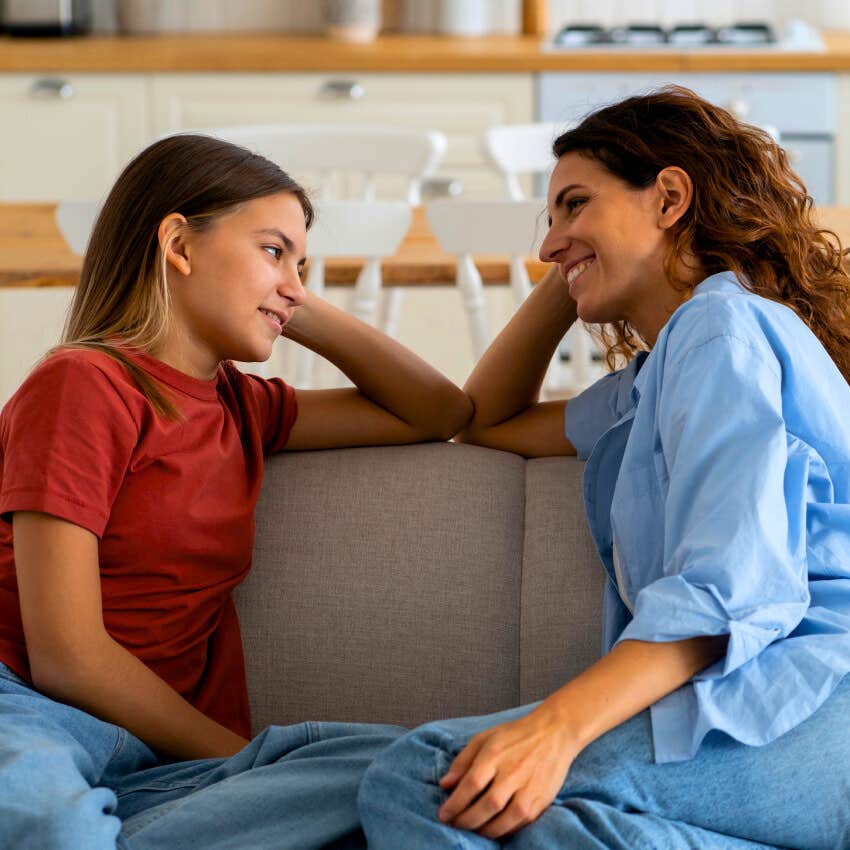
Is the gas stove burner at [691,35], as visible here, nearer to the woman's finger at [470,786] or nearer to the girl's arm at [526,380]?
the girl's arm at [526,380]

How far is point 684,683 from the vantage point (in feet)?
4.17

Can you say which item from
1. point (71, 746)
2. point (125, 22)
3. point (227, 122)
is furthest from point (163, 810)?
point (125, 22)

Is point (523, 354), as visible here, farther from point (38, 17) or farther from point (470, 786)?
point (38, 17)

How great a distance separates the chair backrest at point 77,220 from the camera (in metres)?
2.49

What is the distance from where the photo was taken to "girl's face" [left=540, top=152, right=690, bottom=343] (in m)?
1.63

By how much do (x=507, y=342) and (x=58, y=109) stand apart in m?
2.70

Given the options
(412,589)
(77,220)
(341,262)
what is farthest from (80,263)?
(412,589)

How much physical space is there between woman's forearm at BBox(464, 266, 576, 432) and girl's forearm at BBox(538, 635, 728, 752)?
2.33ft

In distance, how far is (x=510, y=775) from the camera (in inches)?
46.7

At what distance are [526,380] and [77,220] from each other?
988mm

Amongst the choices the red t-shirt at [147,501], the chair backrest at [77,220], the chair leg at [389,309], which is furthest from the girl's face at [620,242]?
the chair leg at [389,309]

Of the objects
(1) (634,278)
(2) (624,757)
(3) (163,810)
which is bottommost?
(3) (163,810)

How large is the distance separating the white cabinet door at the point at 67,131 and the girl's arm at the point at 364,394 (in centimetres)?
254

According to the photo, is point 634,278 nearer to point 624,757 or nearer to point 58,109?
point 624,757
